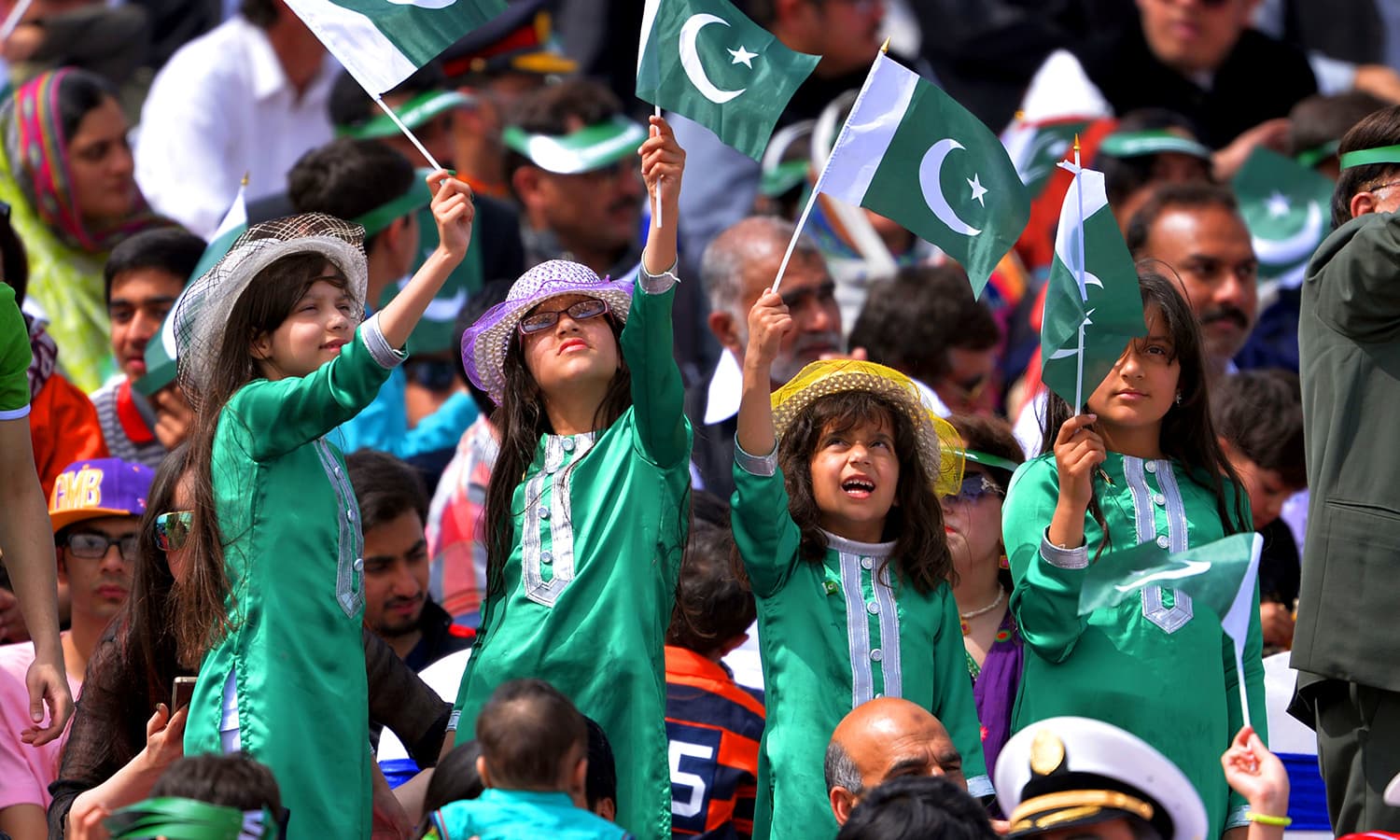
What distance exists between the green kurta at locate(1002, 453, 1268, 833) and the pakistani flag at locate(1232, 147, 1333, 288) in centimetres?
384

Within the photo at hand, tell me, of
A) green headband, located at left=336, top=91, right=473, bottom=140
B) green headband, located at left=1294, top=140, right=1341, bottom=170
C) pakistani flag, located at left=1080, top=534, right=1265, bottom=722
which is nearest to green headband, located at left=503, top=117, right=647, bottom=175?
green headband, located at left=336, top=91, right=473, bottom=140

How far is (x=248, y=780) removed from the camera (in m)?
4.01

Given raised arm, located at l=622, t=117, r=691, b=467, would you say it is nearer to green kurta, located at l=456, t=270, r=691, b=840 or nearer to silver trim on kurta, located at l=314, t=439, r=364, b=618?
green kurta, located at l=456, t=270, r=691, b=840

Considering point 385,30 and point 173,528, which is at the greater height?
point 385,30

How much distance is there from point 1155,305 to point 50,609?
2.72 m

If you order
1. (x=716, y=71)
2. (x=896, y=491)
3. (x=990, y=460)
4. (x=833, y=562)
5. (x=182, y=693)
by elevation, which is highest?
(x=716, y=71)

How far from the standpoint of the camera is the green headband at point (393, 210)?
7488 millimetres

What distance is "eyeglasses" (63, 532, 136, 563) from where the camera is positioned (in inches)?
226

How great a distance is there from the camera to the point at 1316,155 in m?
9.06

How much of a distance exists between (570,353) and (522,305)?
0.64 feet

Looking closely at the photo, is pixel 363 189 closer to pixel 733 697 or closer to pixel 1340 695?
pixel 733 697

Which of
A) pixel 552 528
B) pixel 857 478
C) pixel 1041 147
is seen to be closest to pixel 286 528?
pixel 552 528

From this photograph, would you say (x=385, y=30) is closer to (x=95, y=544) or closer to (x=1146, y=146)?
Answer: (x=95, y=544)

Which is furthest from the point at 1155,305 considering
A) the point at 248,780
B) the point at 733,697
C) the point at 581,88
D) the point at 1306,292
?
the point at 581,88
